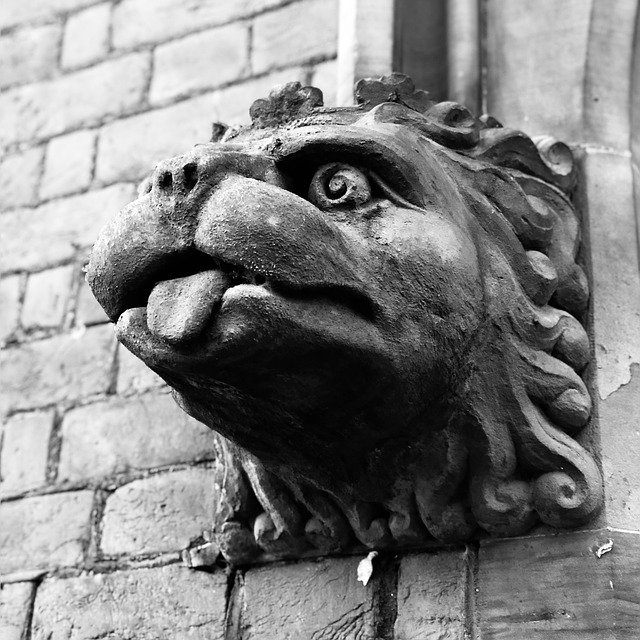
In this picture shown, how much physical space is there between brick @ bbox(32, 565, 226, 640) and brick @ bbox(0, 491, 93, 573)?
0.07 metres

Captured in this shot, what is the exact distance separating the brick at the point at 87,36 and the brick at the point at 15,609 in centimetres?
155

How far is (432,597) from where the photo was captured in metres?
1.92

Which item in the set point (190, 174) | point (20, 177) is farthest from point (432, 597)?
point (20, 177)

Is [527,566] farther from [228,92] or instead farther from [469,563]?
[228,92]

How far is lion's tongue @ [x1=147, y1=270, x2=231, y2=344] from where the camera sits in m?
1.54

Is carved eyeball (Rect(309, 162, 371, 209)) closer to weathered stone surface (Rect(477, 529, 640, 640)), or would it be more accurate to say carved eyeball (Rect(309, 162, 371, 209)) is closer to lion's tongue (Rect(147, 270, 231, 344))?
lion's tongue (Rect(147, 270, 231, 344))

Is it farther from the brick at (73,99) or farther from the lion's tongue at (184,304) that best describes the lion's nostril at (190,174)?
the brick at (73,99)

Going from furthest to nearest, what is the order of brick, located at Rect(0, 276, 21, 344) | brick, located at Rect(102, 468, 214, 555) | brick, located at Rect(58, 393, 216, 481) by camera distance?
brick, located at Rect(0, 276, 21, 344), brick, located at Rect(58, 393, 216, 481), brick, located at Rect(102, 468, 214, 555)

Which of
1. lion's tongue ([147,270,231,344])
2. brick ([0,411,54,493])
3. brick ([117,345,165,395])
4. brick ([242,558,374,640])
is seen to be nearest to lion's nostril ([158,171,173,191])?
lion's tongue ([147,270,231,344])

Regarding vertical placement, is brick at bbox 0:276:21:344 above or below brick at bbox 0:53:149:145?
below

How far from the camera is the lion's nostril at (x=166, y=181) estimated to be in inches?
64.7

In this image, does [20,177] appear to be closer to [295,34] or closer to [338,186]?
[295,34]

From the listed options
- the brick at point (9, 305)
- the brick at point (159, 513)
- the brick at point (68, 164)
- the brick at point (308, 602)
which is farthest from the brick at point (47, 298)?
the brick at point (308, 602)

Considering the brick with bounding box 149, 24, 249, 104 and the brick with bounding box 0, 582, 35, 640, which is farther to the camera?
the brick with bounding box 149, 24, 249, 104
